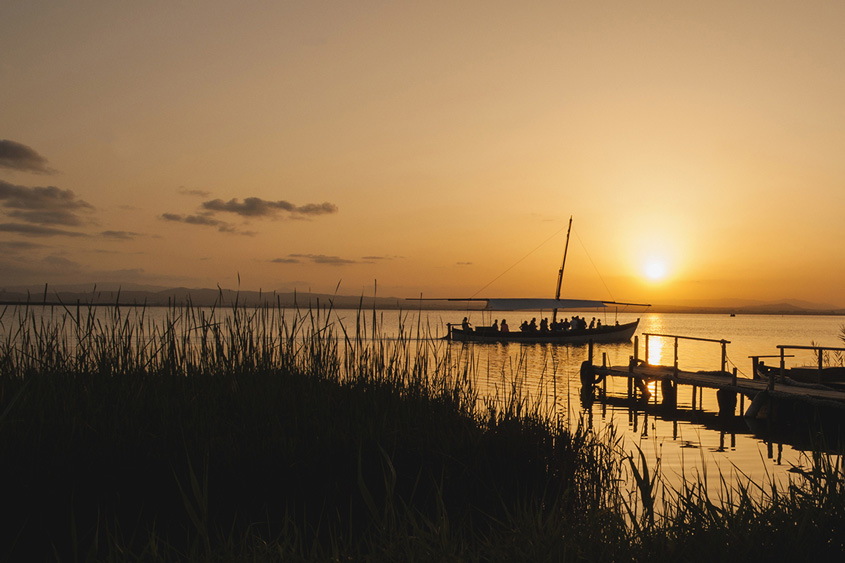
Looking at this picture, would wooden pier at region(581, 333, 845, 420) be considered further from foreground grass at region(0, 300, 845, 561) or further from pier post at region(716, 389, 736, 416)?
foreground grass at region(0, 300, 845, 561)

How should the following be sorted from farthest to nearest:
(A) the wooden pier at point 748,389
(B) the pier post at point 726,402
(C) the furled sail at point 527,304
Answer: (C) the furled sail at point 527,304
(B) the pier post at point 726,402
(A) the wooden pier at point 748,389

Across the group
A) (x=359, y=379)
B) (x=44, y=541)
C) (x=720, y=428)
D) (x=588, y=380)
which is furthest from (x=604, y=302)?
(x=44, y=541)

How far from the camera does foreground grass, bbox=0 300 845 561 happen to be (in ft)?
13.9

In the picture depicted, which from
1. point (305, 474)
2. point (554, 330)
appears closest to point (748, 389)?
point (305, 474)

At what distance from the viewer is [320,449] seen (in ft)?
23.6

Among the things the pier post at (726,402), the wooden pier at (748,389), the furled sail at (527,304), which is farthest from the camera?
the furled sail at (527,304)

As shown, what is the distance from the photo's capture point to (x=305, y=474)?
6.89m

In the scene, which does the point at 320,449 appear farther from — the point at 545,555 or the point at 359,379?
the point at 545,555

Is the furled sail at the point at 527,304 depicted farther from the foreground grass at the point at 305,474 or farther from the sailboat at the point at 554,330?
the foreground grass at the point at 305,474

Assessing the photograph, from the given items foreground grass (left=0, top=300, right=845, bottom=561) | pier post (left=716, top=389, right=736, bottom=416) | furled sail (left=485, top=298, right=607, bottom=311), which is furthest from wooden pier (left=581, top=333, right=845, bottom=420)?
furled sail (left=485, top=298, right=607, bottom=311)

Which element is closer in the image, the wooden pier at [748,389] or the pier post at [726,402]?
the wooden pier at [748,389]

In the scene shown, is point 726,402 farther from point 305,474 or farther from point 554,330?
point 554,330

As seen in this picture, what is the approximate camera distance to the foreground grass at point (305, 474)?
167 inches

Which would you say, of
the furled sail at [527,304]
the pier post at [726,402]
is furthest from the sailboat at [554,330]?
the pier post at [726,402]
